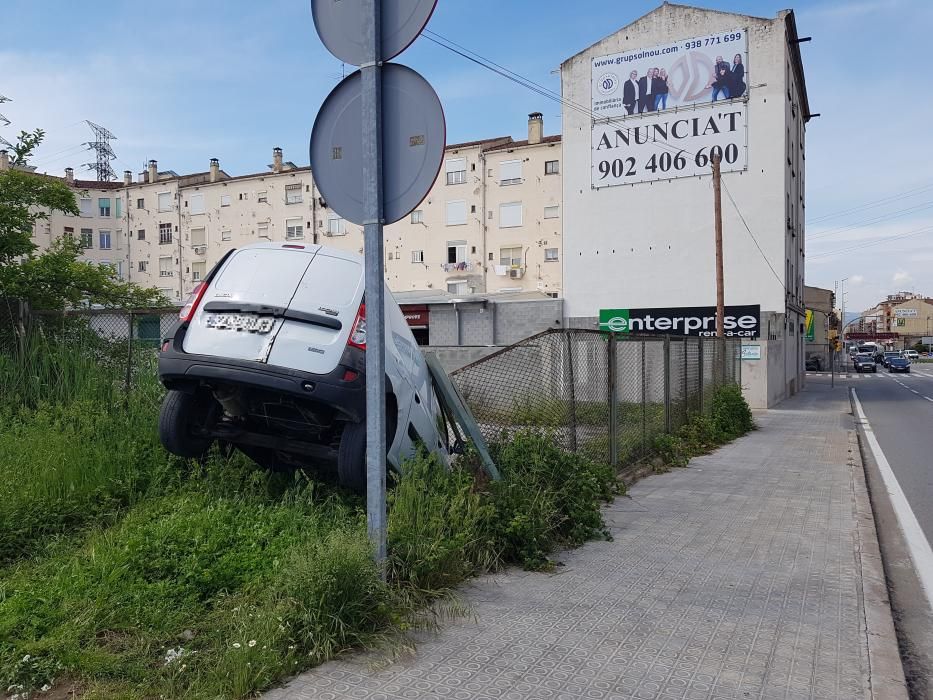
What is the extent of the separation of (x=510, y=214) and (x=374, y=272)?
41459mm

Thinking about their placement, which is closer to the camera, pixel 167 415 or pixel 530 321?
pixel 167 415

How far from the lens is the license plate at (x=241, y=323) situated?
191 inches

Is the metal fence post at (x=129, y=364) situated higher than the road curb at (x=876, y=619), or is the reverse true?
the metal fence post at (x=129, y=364)

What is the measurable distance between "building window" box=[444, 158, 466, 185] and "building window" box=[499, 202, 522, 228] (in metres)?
3.12

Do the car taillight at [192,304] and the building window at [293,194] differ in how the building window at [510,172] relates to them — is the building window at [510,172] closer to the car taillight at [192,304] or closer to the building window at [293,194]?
the building window at [293,194]

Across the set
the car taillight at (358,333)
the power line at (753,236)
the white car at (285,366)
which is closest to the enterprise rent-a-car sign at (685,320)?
the power line at (753,236)

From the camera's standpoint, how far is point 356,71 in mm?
4188

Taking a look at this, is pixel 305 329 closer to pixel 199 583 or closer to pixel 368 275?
pixel 368 275

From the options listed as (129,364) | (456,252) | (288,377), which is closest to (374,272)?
(288,377)

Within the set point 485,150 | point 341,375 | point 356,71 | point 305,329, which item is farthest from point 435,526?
point 485,150

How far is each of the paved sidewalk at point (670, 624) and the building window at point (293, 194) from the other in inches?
1881

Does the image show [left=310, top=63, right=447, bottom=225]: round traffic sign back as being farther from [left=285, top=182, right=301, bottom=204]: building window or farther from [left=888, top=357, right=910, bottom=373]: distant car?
[left=888, top=357, right=910, bottom=373]: distant car

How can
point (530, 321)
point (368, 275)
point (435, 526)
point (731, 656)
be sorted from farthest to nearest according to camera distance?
point (530, 321), point (435, 526), point (368, 275), point (731, 656)

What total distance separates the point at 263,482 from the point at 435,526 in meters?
1.62
